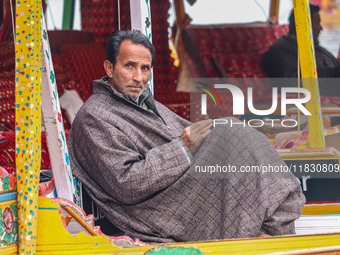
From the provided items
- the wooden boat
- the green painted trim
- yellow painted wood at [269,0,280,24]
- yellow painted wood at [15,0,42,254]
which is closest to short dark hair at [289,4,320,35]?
yellow painted wood at [269,0,280,24]

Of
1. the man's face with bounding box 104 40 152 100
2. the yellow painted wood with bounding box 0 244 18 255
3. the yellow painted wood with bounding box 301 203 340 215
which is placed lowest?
the yellow painted wood with bounding box 301 203 340 215

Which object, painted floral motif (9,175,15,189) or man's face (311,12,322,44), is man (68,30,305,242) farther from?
man's face (311,12,322,44)

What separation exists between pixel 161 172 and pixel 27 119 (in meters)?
0.54

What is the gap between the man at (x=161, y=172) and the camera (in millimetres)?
1998

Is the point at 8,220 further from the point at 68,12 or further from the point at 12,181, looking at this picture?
the point at 68,12

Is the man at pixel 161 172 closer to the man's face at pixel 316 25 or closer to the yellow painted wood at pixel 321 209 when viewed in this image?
the yellow painted wood at pixel 321 209

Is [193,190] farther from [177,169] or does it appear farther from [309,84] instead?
[309,84]

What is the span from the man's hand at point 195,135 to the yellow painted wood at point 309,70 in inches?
38.0

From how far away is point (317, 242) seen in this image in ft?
6.31

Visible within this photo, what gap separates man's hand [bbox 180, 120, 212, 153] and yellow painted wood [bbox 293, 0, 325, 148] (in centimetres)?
97

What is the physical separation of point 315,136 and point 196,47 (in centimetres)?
332

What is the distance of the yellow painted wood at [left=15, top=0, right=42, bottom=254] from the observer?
5.96ft

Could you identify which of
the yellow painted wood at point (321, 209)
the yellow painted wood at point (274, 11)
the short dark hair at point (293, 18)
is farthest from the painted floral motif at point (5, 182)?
the yellow painted wood at point (274, 11)

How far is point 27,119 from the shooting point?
1.82m
